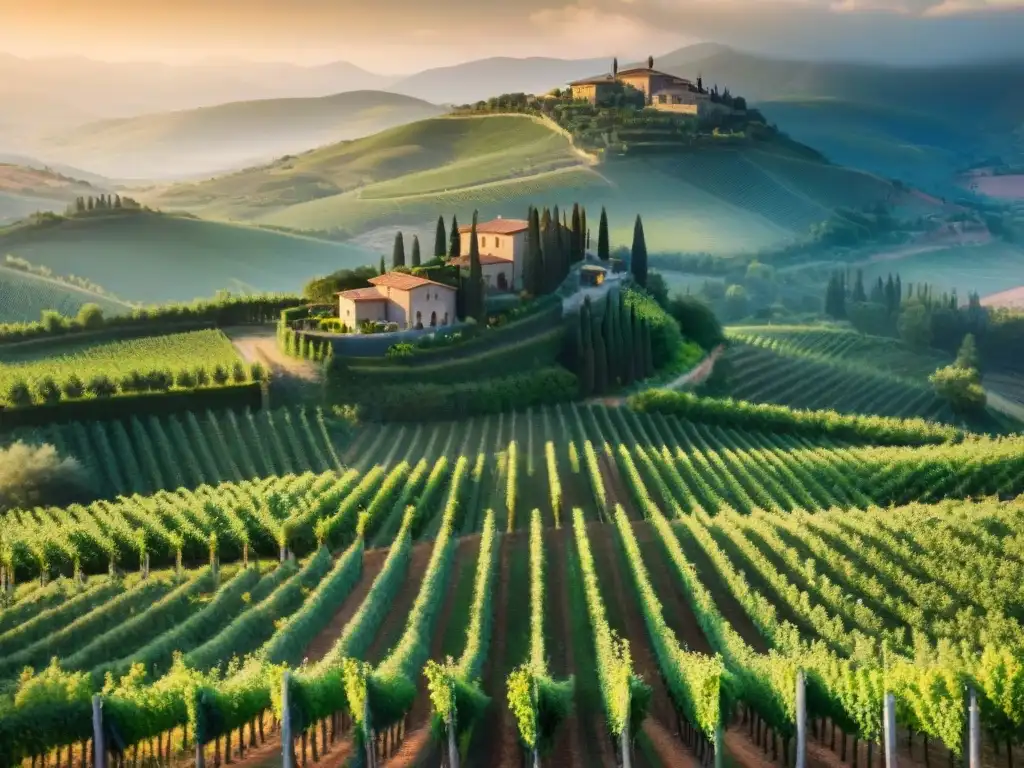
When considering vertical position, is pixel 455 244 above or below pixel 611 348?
above

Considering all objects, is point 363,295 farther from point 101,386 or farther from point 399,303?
point 101,386

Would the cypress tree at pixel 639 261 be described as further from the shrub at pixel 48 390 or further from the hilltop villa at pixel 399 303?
the shrub at pixel 48 390

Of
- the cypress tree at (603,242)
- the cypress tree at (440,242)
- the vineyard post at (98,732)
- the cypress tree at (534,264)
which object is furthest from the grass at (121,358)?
the vineyard post at (98,732)

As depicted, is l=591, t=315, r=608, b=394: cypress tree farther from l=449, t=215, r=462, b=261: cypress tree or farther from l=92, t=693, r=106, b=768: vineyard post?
l=92, t=693, r=106, b=768: vineyard post

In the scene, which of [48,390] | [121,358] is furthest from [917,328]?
[48,390]

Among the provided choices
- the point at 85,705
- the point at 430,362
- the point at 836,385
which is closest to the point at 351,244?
the point at 836,385
